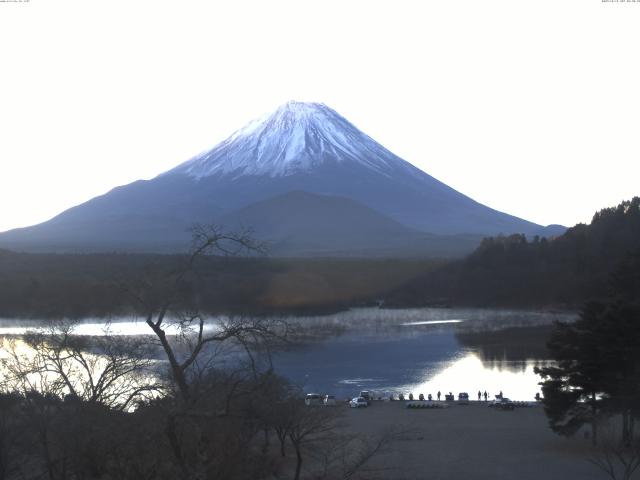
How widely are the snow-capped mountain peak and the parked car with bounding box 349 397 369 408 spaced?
8678 cm

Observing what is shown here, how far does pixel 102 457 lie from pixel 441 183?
10249 cm

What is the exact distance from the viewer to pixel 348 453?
1115 centimetres

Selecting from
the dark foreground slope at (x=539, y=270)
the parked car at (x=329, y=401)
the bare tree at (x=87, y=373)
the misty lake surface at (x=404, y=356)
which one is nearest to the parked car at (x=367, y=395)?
the misty lake surface at (x=404, y=356)

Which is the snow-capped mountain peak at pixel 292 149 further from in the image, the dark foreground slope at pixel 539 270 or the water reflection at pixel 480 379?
the water reflection at pixel 480 379

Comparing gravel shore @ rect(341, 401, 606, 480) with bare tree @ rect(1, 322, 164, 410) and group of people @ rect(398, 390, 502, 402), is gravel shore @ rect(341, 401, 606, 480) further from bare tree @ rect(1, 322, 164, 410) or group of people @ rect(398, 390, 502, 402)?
bare tree @ rect(1, 322, 164, 410)

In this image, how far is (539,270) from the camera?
44.0 m

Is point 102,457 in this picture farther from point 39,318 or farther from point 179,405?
point 39,318

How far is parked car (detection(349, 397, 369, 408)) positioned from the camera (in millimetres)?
15695

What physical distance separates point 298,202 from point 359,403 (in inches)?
2999

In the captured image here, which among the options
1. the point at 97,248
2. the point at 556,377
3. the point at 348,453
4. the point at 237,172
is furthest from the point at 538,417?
the point at 237,172

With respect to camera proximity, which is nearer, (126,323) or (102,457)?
(102,457)

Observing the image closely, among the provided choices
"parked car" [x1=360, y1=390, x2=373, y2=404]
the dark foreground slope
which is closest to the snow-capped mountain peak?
the dark foreground slope

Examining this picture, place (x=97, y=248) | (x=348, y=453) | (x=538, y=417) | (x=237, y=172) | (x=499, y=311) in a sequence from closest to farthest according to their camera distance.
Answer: (x=348, y=453), (x=538, y=417), (x=499, y=311), (x=97, y=248), (x=237, y=172)

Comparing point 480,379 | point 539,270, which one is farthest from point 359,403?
point 539,270
